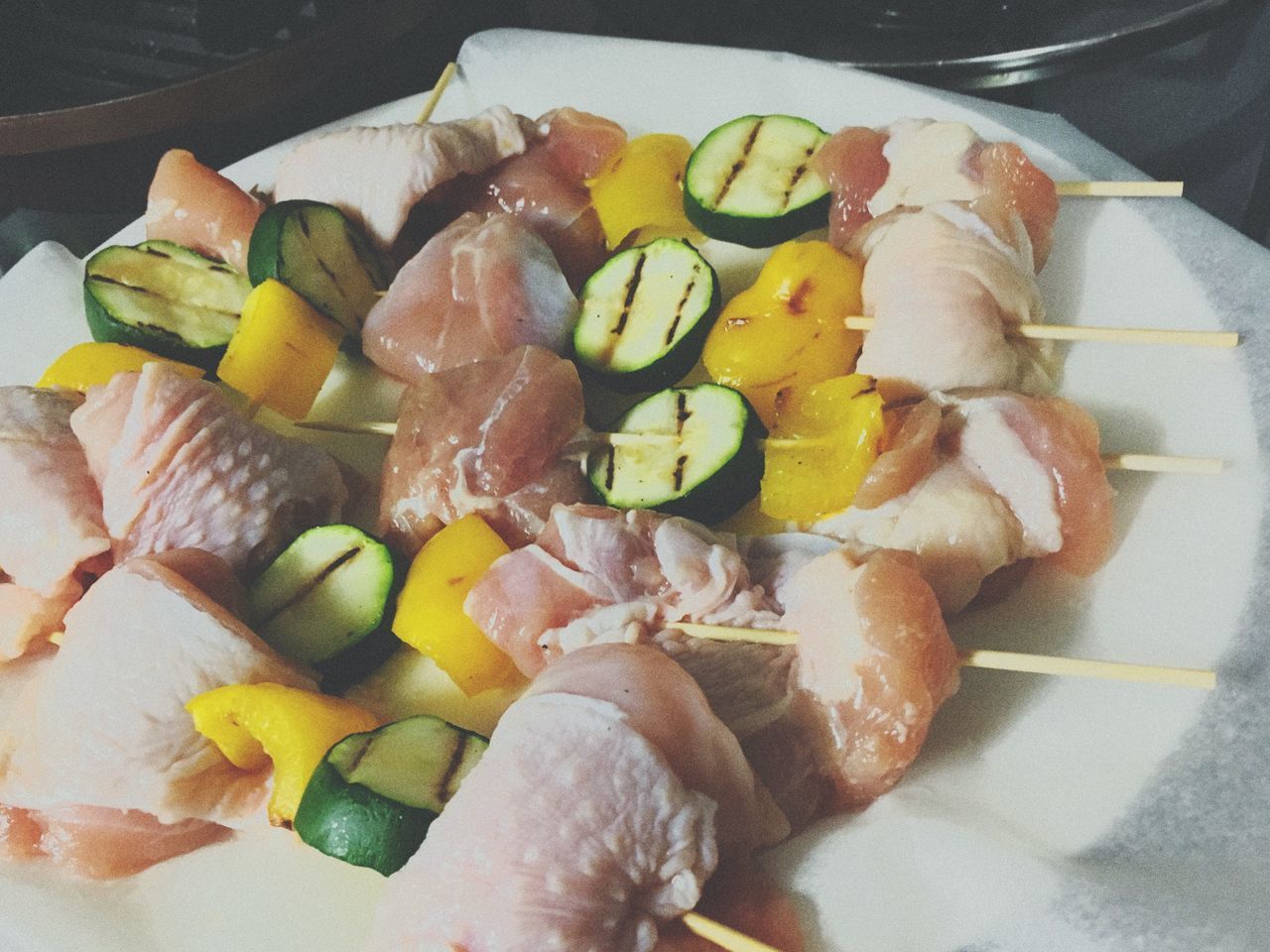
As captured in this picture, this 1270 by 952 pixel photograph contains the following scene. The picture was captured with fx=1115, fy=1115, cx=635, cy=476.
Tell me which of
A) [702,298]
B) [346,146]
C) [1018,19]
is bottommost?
[702,298]

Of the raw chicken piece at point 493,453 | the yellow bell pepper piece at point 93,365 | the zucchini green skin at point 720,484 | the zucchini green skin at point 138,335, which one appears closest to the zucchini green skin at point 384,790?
the raw chicken piece at point 493,453

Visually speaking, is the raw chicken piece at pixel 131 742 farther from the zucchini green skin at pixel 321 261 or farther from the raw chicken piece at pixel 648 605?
the zucchini green skin at pixel 321 261

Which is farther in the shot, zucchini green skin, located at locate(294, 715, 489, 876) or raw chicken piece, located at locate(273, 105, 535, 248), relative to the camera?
raw chicken piece, located at locate(273, 105, 535, 248)

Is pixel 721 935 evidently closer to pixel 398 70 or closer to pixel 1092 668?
pixel 1092 668

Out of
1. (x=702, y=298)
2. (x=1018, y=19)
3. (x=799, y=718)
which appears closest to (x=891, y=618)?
(x=799, y=718)

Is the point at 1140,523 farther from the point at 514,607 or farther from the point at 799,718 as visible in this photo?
the point at 514,607

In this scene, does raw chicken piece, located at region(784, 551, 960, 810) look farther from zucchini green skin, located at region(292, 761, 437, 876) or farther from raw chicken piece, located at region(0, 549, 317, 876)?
raw chicken piece, located at region(0, 549, 317, 876)

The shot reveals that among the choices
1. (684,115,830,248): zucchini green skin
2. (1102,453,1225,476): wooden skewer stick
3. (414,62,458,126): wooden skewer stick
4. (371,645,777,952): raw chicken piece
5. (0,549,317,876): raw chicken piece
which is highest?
(414,62,458,126): wooden skewer stick

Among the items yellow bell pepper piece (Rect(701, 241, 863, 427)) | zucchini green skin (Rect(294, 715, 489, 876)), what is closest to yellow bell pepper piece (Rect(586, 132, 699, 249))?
yellow bell pepper piece (Rect(701, 241, 863, 427))

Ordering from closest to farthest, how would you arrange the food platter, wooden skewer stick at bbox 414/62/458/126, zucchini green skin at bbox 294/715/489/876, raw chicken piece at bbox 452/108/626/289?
1. the food platter
2. zucchini green skin at bbox 294/715/489/876
3. raw chicken piece at bbox 452/108/626/289
4. wooden skewer stick at bbox 414/62/458/126
